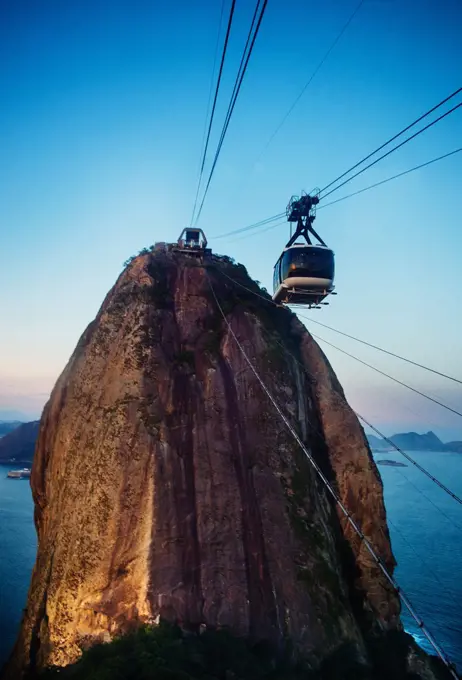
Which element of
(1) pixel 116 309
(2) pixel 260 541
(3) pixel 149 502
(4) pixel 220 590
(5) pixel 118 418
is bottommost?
(4) pixel 220 590

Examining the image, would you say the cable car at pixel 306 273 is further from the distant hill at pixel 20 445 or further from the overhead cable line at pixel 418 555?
the distant hill at pixel 20 445

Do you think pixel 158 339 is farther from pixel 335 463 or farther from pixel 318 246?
pixel 335 463

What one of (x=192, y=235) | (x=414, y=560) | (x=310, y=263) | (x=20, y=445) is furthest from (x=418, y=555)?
(x=20, y=445)

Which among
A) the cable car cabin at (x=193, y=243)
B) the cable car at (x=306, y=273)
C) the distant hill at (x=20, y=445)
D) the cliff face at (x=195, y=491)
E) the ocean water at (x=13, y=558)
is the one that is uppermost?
the cable car cabin at (x=193, y=243)

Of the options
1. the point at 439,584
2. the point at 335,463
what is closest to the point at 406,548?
the point at 439,584

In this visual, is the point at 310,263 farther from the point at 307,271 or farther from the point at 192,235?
the point at 192,235

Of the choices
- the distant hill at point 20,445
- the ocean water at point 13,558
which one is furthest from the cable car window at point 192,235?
the distant hill at point 20,445

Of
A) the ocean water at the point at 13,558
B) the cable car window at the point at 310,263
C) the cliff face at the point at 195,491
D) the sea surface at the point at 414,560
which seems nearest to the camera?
the cliff face at the point at 195,491

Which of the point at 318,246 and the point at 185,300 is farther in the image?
the point at 185,300
